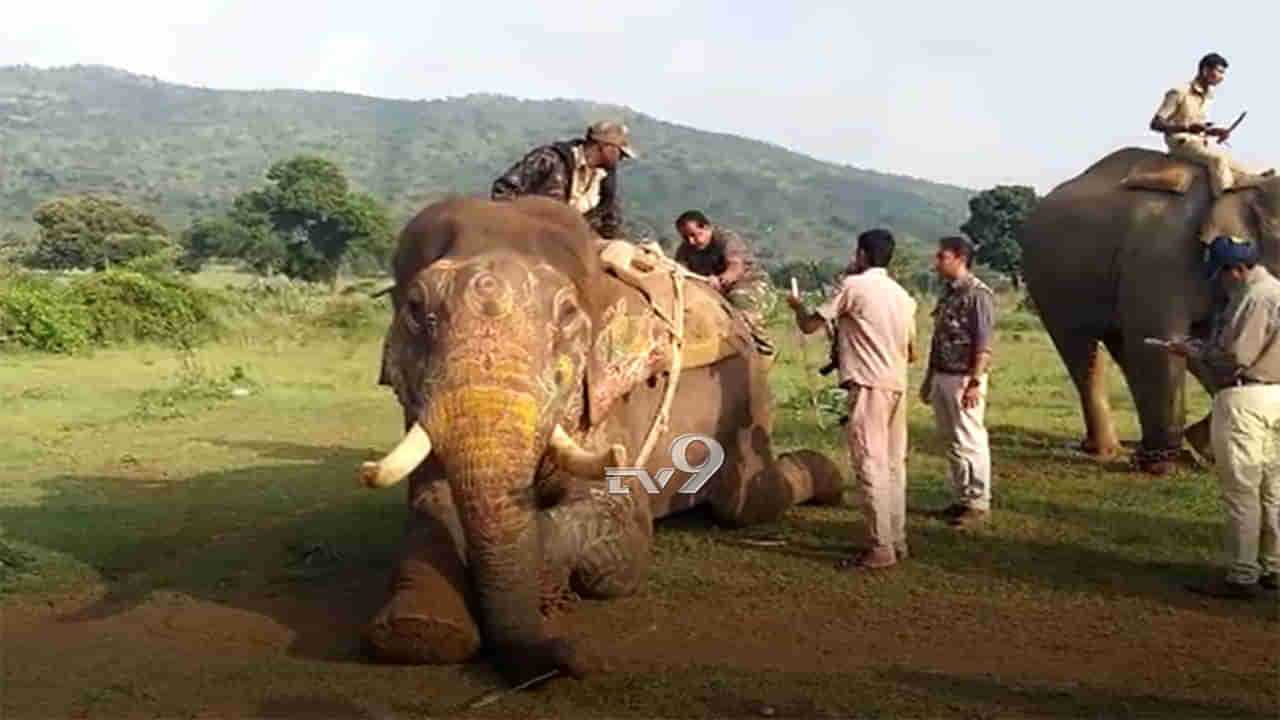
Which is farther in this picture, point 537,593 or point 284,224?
point 284,224

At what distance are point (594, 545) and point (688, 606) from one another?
2.35 ft

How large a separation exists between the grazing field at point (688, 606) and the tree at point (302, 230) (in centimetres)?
4647

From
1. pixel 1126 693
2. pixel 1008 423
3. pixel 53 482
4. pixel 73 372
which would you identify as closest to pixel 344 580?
pixel 1126 693

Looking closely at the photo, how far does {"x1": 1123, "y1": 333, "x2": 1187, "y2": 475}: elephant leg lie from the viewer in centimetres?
1172

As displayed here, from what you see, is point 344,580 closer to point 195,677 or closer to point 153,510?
point 195,677

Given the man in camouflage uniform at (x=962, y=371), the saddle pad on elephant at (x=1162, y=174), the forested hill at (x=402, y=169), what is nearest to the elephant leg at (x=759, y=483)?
the man in camouflage uniform at (x=962, y=371)

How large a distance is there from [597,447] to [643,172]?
146m

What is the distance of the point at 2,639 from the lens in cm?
697

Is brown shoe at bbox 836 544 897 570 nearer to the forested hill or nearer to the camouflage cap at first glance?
the camouflage cap

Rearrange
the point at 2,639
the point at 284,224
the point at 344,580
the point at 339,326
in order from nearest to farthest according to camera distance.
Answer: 1. the point at 2,639
2. the point at 344,580
3. the point at 339,326
4. the point at 284,224

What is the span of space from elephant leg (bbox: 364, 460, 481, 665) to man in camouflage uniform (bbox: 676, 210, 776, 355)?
400 cm

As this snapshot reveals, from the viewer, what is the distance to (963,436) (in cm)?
930

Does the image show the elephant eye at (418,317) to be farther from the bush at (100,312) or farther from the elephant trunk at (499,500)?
the bush at (100,312)

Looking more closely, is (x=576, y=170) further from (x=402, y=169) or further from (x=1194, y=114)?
(x=402, y=169)
